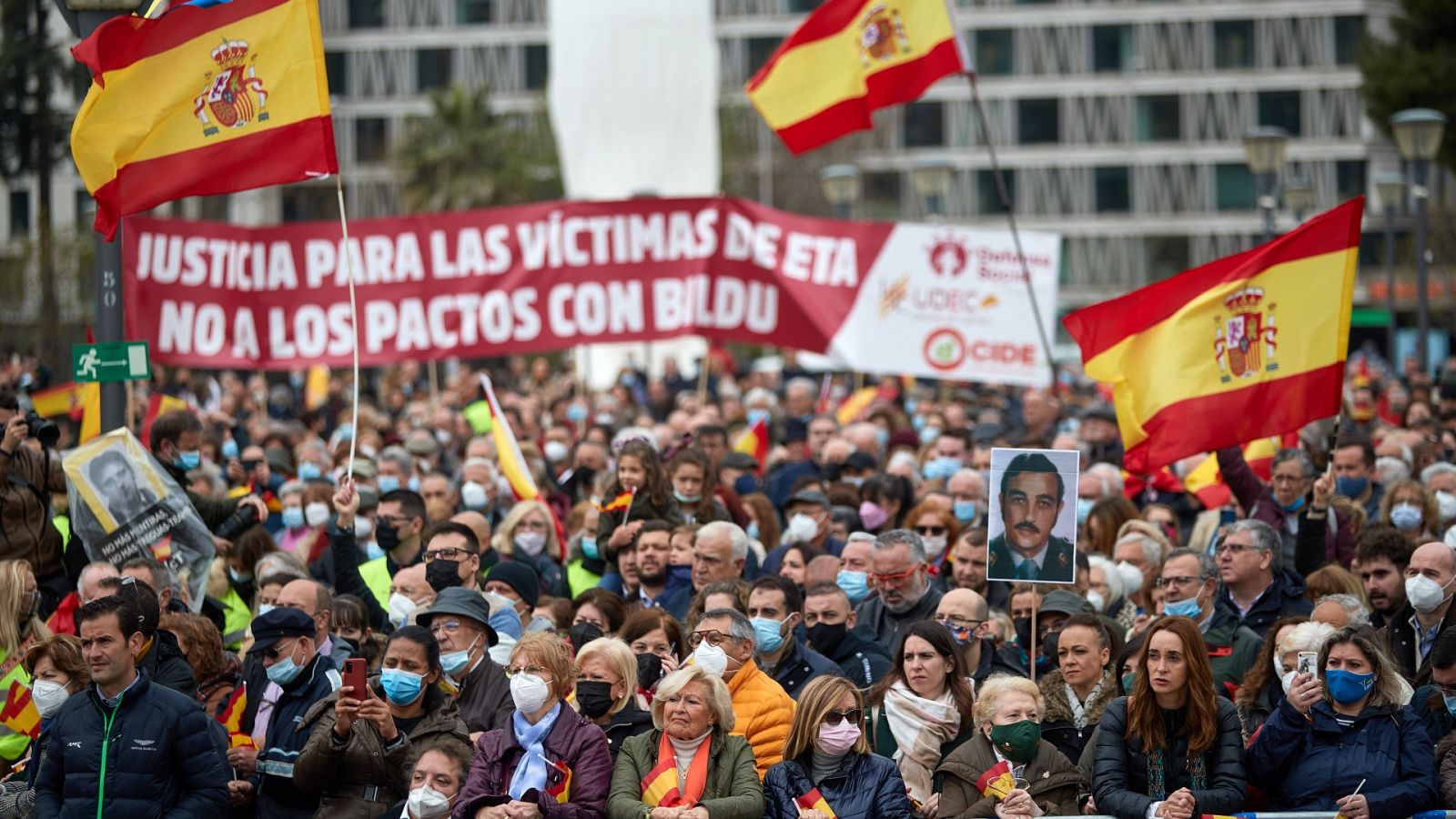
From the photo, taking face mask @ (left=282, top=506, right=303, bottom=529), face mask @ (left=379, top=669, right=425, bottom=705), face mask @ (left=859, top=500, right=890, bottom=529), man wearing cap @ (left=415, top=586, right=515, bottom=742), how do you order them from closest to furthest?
face mask @ (left=379, top=669, right=425, bottom=705) → man wearing cap @ (left=415, top=586, right=515, bottom=742) → face mask @ (left=282, top=506, right=303, bottom=529) → face mask @ (left=859, top=500, right=890, bottom=529)

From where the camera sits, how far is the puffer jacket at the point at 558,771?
7.05 m

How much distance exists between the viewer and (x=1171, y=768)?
7.20 metres

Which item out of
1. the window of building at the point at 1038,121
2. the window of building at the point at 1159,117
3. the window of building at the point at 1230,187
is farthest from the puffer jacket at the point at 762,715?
the window of building at the point at 1159,117

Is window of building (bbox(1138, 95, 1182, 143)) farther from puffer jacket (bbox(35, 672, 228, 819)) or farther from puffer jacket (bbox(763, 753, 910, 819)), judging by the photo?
puffer jacket (bbox(35, 672, 228, 819))

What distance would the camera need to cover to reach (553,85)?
3167 cm

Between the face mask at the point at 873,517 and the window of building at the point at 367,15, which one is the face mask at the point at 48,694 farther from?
the window of building at the point at 367,15

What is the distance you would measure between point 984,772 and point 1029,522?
4.80 feet

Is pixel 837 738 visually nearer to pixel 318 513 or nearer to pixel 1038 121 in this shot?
pixel 318 513

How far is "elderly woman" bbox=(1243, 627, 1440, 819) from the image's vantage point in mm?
7082

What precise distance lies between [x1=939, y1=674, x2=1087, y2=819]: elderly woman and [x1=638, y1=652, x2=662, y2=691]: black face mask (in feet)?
4.80

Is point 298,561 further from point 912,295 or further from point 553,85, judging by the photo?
point 553,85

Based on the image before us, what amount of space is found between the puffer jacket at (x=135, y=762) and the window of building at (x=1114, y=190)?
6755 centimetres

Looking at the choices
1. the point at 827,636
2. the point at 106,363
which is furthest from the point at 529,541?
the point at 827,636

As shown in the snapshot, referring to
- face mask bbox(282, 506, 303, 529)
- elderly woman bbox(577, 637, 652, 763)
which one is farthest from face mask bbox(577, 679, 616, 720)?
face mask bbox(282, 506, 303, 529)
